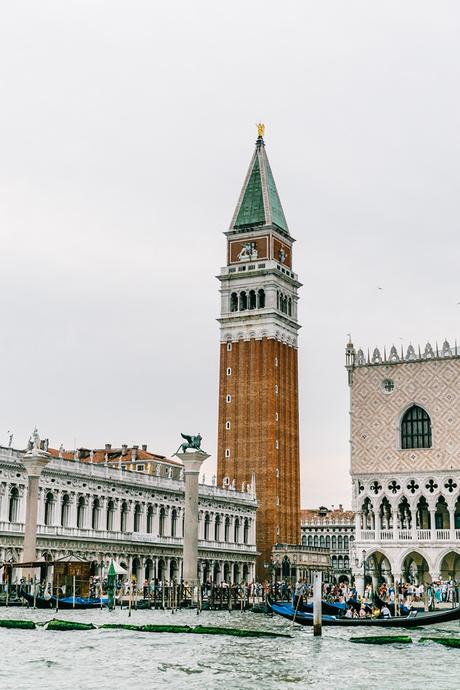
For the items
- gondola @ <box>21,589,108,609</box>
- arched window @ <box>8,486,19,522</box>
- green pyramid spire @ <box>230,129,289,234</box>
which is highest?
green pyramid spire @ <box>230,129,289,234</box>

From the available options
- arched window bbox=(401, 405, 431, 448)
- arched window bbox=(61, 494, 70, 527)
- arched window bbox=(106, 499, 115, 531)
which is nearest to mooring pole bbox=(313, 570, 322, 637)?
arched window bbox=(401, 405, 431, 448)

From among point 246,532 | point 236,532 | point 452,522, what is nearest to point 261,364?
point 246,532

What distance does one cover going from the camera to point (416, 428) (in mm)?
58625

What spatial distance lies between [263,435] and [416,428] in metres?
20.8

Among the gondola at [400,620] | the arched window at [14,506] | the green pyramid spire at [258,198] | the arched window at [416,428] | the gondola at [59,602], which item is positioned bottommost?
the gondola at [400,620]

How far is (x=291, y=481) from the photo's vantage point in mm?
80188

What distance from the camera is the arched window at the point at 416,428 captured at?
58.2 m

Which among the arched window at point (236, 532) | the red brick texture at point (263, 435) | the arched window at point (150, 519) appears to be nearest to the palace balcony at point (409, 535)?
the arched window at point (150, 519)

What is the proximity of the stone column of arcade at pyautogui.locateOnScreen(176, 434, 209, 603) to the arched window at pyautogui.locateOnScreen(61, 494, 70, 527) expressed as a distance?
1486 cm

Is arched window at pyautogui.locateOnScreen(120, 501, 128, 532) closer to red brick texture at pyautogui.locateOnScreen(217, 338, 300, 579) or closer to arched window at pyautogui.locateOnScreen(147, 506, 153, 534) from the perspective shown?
arched window at pyautogui.locateOnScreen(147, 506, 153, 534)

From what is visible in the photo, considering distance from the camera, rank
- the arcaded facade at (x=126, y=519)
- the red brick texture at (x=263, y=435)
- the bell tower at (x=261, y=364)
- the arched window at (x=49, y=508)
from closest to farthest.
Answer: the arcaded facade at (x=126, y=519) → the arched window at (x=49, y=508) → the red brick texture at (x=263, y=435) → the bell tower at (x=261, y=364)

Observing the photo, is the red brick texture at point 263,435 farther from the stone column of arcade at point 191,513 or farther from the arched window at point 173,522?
the stone column of arcade at point 191,513

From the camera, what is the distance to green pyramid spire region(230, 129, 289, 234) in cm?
8375

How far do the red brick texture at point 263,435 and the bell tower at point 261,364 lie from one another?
7 cm
